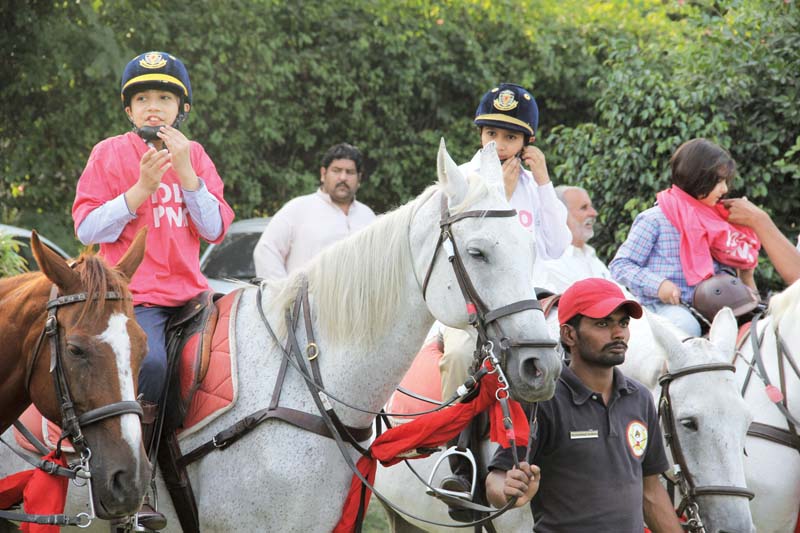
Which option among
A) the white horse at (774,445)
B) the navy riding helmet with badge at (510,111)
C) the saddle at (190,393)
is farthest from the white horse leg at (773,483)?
the saddle at (190,393)

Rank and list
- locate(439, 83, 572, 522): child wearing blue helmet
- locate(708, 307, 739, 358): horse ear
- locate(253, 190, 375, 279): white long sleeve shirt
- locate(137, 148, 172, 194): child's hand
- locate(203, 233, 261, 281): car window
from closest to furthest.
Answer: locate(137, 148, 172, 194): child's hand, locate(708, 307, 739, 358): horse ear, locate(439, 83, 572, 522): child wearing blue helmet, locate(253, 190, 375, 279): white long sleeve shirt, locate(203, 233, 261, 281): car window

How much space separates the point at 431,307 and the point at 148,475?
1.19 metres

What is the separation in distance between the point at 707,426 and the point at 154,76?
277cm

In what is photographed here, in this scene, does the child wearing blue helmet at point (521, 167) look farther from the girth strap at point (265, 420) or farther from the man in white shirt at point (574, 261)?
the girth strap at point (265, 420)

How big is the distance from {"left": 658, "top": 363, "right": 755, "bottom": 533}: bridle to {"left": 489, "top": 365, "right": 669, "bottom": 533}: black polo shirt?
329mm

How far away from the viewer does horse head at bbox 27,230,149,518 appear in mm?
3393

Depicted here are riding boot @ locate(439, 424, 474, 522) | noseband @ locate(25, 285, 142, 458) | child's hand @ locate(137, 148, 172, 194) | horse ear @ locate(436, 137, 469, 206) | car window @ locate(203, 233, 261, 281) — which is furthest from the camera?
car window @ locate(203, 233, 261, 281)

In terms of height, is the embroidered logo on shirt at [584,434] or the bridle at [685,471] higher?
the embroidered logo on shirt at [584,434]

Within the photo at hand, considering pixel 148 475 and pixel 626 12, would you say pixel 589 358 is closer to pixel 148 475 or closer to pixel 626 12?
pixel 148 475

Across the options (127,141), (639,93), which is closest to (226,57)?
(639,93)

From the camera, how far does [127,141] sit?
4.44 meters

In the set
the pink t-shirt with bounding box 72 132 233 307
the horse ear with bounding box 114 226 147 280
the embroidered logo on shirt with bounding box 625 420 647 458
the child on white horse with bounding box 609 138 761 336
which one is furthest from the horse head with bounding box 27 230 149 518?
the child on white horse with bounding box 609 138 761 336

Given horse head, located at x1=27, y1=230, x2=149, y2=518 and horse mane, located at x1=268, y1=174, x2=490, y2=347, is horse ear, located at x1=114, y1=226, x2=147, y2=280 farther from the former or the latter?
horse mane, located at x1=268, y1=174, x2=490, y2=347

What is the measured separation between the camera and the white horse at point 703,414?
13.7 feet
